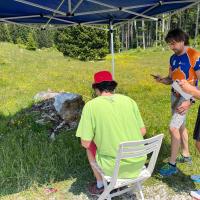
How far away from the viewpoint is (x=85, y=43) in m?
37.5

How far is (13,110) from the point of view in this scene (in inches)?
440

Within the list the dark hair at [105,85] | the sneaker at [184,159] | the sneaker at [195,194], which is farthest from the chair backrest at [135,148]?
the sneaker at [184,159]

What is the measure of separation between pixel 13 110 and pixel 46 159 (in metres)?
4.82

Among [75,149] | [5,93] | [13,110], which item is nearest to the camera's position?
[75,149]

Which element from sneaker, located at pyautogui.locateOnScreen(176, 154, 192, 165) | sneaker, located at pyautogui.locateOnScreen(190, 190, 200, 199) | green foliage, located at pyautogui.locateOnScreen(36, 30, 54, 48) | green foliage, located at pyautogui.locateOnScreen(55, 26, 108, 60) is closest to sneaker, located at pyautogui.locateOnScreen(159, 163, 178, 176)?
sneaker, located at pyautogui.locateOnScreen(176, 154, 192, 165)

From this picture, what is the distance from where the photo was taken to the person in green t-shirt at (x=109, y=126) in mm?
4648

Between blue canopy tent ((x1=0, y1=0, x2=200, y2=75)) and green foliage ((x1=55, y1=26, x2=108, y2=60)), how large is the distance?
2758 centimetres

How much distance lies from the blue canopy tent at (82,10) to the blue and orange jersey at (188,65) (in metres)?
1.15

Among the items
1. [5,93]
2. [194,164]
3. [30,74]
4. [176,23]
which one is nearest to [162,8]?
[194,164]

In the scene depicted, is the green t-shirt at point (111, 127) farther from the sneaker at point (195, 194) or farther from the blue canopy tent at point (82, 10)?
the blue canopy tent at point (82, 10)

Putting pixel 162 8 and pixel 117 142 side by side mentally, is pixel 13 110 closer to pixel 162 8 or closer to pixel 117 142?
pixel 162 8

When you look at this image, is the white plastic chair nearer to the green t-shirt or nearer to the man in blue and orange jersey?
the green t-shirt

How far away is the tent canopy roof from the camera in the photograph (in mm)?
6418

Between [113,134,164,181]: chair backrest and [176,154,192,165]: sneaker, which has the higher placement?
[113,134,164,181]: chair backrest
